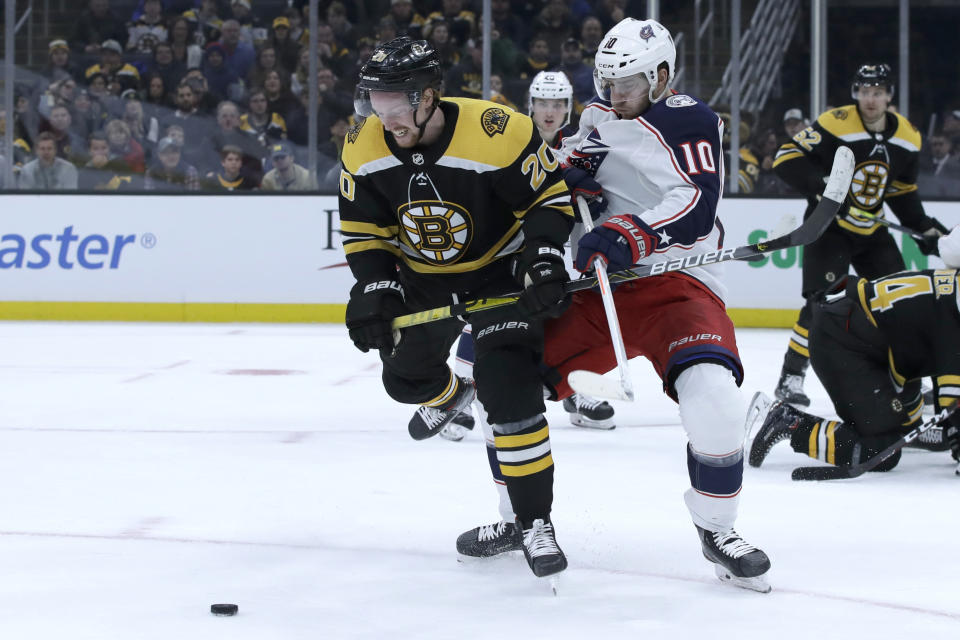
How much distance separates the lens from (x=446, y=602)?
2.13 m

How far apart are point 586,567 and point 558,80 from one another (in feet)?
7.60

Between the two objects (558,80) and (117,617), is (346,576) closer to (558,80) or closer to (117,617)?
(117,617)

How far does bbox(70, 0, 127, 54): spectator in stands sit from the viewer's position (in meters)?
7.55

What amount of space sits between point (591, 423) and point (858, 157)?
1.48m

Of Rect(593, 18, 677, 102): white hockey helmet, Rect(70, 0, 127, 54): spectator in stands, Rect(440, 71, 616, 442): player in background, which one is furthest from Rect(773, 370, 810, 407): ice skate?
Rect(70, 0, 127, 54): spectator in stands

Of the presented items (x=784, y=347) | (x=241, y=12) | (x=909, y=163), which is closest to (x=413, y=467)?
(x=909, y=163)

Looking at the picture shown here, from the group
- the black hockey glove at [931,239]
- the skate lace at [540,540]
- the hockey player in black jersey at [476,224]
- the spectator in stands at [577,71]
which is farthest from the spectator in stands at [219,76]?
the skate lace at [540,540]

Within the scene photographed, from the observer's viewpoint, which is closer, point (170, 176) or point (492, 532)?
point (492, 532)

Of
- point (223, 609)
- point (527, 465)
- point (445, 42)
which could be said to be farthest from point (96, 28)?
point (223, 609)

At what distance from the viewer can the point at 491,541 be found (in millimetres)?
2416

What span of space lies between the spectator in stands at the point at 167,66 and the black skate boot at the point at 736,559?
595 centimetres

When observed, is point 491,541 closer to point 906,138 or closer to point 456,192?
Result: point 456,192

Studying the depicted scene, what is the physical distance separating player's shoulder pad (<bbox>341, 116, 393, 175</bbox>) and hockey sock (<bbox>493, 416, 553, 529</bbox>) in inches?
21.4

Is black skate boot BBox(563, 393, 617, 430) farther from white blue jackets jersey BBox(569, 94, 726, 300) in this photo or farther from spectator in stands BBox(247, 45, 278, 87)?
spectator in stands BBox(247, 45, 278, 87)
